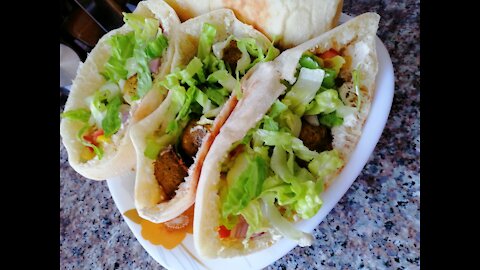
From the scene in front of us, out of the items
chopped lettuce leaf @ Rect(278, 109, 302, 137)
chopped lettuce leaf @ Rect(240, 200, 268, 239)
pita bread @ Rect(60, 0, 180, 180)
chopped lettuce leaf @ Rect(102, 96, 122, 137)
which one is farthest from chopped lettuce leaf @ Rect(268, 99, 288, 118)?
chopped lettuce leaf @ Rect(102, 96, 122, 137)

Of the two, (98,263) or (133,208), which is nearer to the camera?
(133,208)

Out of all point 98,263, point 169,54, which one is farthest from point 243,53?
point 98,263

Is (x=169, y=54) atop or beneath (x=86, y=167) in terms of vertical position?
atop

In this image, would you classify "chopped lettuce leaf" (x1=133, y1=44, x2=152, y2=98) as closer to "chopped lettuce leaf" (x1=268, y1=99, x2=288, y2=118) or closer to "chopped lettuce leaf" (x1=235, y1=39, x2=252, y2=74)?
"chopped lettuce leaf" (x1=235, y1=39, x2=252, y2=74)

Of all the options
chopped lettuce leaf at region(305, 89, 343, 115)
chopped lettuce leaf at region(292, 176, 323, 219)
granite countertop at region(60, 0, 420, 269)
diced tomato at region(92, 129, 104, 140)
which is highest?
chopped lettuce leaf at region(305, 89, 343, 115)

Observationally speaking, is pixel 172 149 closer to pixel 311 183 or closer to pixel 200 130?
pixel 200 130

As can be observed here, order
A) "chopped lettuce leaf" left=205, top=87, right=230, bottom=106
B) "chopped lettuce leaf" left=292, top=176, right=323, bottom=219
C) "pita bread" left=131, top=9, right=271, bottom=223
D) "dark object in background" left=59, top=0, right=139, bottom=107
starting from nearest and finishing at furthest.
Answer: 1. "chopped lettuce leaf" left=292, top=176, right=323, bottom=219
2. "pita bread" left=131, top=9, right=271, bottom=223
3. "chopped lettuce leaf" left=205, top=87, right=230, bottom=106
4. "dark object in background" left=59, top=0, right=139, bottom=107
